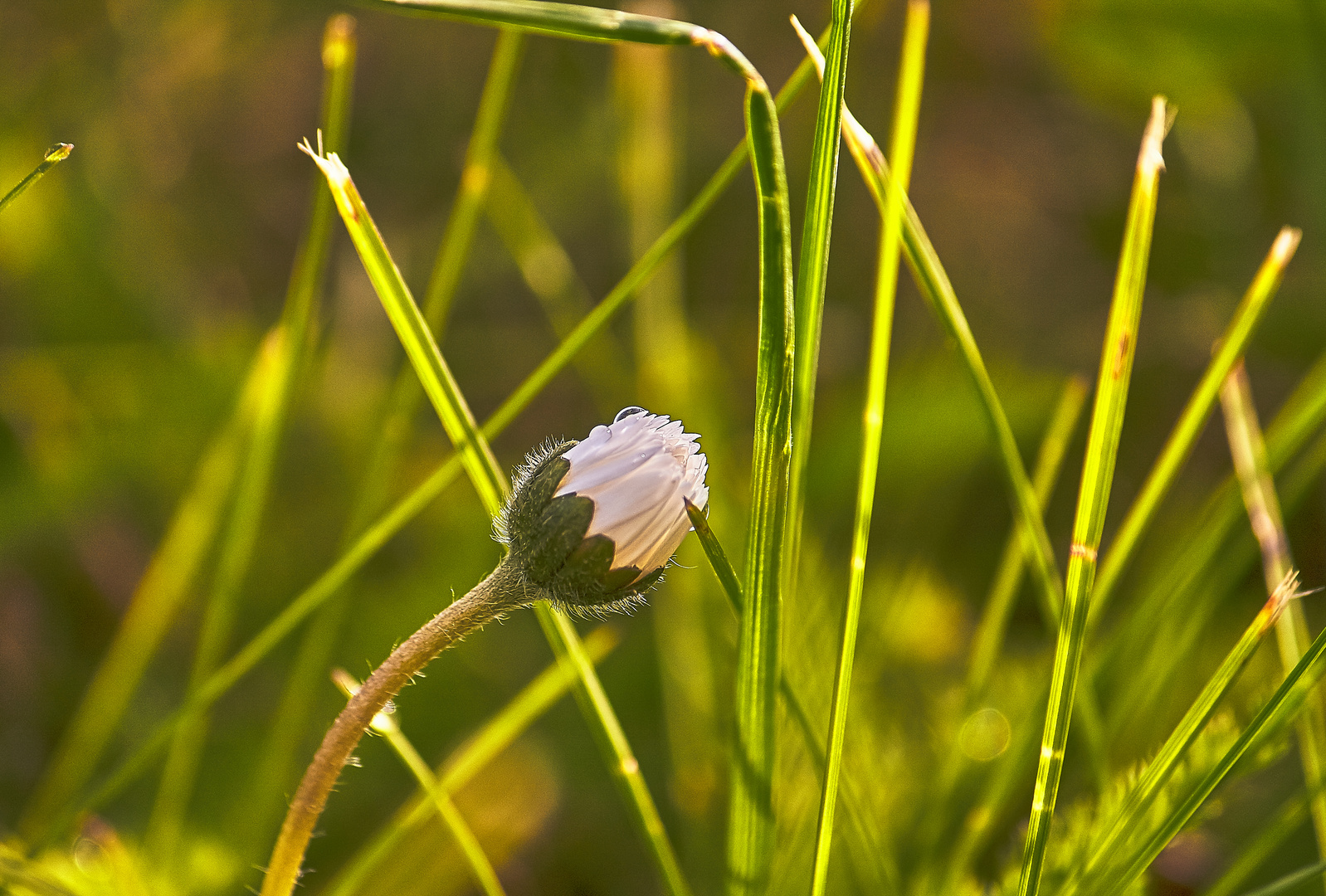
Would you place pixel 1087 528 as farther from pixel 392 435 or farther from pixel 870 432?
pixel 392 435

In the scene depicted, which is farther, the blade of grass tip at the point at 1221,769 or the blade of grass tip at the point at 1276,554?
the blade of grass tip at the point at 1276,554

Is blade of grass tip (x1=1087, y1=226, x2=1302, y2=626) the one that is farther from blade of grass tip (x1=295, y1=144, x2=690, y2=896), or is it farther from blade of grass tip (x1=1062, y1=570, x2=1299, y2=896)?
blade of grass tip (x1=295, y1=144, x2=690, y2=896)

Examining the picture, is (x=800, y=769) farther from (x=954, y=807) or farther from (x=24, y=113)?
(x=24, y=113)

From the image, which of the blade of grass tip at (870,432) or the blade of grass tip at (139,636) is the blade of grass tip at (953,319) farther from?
the blade of grass tip at (139,636)

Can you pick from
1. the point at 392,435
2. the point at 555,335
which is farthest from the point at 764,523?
the point at 555,335

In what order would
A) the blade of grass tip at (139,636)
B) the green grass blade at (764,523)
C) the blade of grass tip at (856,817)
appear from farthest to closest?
the blade of grass tip at (139,636) → the blade of grass tip at (856,817) → the green grass blade at (764,523)

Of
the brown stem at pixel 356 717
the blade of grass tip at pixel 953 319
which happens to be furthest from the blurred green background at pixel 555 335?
the brown stem at pixel 356 717

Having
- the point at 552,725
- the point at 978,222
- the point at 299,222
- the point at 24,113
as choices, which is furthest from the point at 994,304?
the point at 24,113
